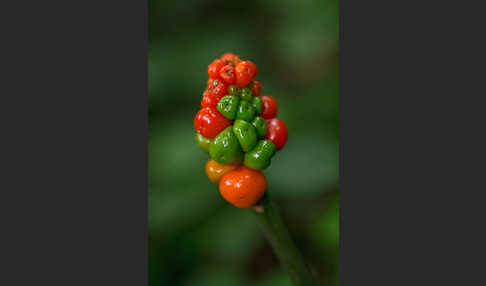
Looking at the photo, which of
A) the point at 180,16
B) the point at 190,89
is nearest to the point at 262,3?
the point at 180,16

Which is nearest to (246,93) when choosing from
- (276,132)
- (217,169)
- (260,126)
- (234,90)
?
(234,90)

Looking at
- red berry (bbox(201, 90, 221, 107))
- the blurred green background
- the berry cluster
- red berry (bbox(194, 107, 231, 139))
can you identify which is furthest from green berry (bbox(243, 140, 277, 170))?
the blurred green background

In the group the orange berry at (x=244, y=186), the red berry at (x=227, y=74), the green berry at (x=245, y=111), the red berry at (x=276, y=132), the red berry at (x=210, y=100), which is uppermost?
the red berry at (x=227, y=74)

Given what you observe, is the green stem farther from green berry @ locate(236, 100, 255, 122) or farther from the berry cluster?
green berry @ locate(236, 100, 255, 122)

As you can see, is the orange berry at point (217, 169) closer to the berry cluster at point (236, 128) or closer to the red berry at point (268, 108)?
the berry cluster at point (236, 128)

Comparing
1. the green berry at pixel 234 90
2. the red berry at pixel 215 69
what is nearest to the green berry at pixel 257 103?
the green berry at pixel 234 90

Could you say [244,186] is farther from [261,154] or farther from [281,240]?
[281,240]
